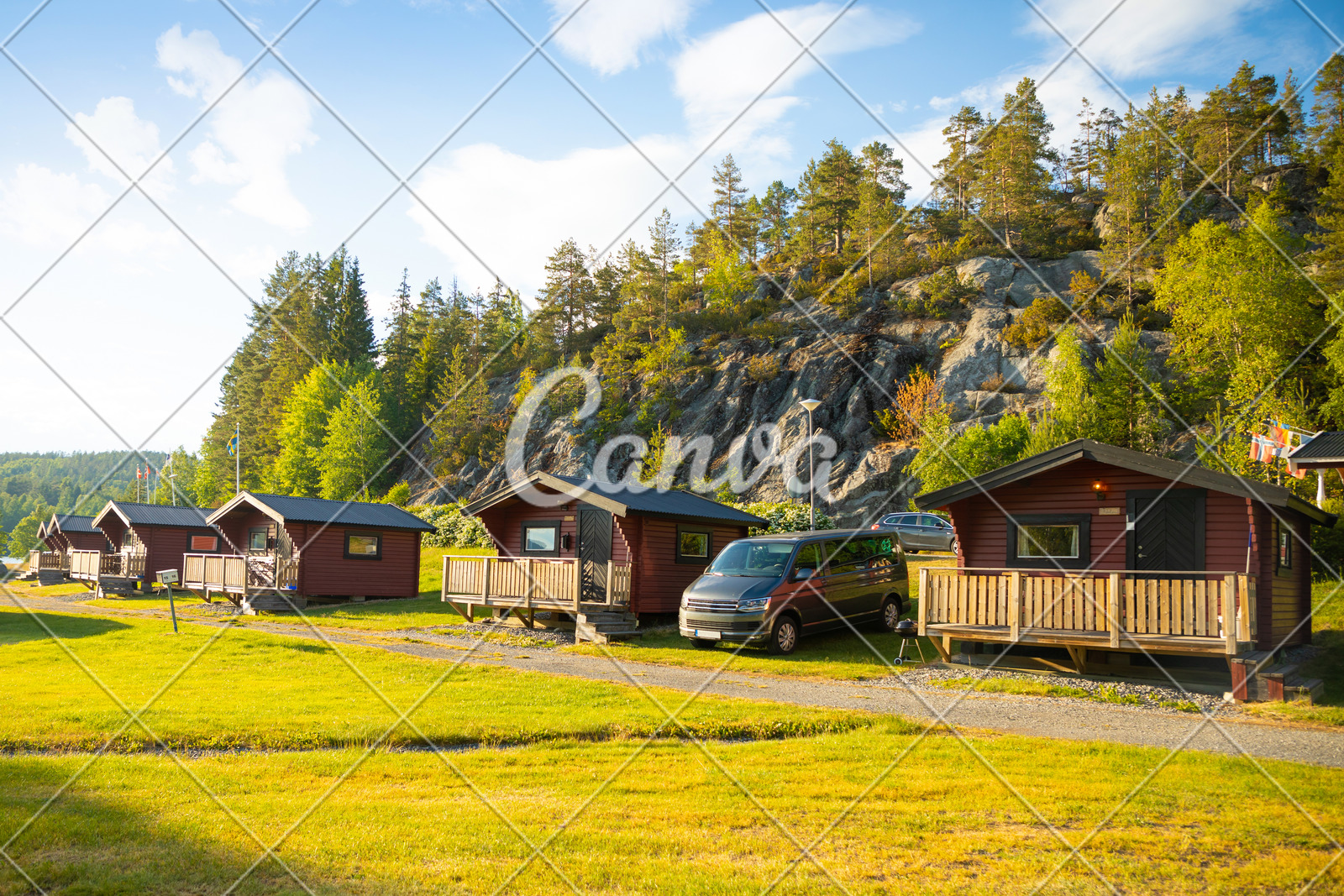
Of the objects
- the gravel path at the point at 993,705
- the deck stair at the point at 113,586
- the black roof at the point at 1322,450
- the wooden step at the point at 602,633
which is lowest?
the deck stair at the point at 113,586

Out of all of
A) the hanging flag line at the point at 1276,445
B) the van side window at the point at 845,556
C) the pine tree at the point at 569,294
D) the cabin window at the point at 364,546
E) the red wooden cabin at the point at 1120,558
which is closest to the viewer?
→ the red wooden cabin at the point at 1120,558

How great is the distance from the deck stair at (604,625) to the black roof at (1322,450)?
638 inches

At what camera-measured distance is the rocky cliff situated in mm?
46969

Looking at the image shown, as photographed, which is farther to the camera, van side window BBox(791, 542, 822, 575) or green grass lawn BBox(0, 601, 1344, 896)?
van side window BBox(791, 542, 822, 575)

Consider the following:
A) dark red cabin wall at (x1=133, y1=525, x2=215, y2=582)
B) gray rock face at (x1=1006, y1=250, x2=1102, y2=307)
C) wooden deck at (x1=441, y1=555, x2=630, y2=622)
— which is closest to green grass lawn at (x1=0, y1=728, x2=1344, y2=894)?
wooden deck at (x1=441, y1=555, x2=630, y2=622)

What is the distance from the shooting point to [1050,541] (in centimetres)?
1505

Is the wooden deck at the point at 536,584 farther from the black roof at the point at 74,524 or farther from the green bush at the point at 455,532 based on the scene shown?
the black roof at the point at 74,524

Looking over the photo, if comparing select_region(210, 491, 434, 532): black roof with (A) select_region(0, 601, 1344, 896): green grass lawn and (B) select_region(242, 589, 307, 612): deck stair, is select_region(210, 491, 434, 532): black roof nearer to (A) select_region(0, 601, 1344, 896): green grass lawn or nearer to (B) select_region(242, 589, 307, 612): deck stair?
(B) select_region(242, 589, 307, 612): deck stair

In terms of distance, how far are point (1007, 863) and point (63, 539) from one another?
5309cm

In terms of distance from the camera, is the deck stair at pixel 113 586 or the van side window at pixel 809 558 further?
the deck stair at pixel 113 586

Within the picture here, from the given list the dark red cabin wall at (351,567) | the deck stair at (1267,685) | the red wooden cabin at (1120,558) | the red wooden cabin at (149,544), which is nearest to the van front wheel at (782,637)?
the red wooden cabin at (1120,558)

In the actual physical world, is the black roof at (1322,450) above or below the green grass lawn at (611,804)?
above

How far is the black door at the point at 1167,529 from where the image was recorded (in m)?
13.6

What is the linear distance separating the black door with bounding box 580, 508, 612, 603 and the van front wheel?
579cm
